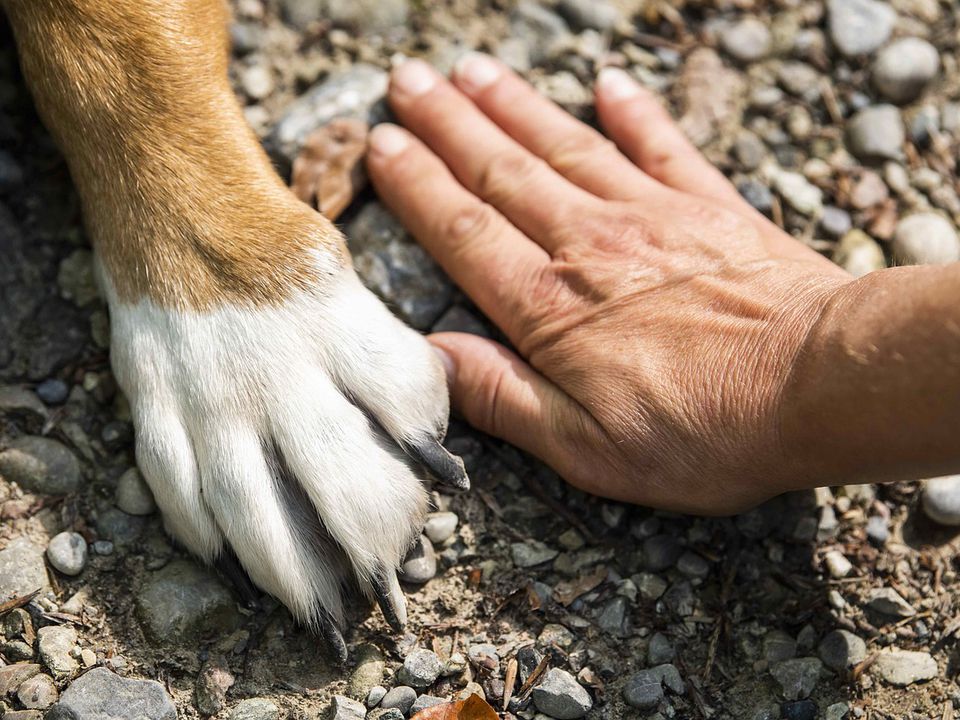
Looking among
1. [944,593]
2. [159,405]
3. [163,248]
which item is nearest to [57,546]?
[159,405]

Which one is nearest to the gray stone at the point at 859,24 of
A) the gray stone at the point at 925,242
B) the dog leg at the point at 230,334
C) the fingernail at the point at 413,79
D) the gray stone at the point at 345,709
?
the gray stone at the point at 925,242

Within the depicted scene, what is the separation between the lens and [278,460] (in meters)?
2.01

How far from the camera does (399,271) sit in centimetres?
257

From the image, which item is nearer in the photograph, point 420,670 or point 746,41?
point 420,670

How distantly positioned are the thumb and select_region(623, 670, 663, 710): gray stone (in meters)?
0.50

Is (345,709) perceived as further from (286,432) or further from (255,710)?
(286,432)

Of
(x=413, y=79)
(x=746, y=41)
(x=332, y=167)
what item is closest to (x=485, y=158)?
(x=413, y=79)

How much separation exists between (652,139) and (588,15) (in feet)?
1.93

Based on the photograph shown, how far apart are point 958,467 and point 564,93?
5.49 feet

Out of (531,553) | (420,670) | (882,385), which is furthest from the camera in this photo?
(531,553)

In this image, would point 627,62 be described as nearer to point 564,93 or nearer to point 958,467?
point 564,93

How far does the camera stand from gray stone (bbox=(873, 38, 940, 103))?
2.93 meters

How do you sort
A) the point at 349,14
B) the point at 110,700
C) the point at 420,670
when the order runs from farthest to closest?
the point at 349,14 → the point at 420,670 → the point at 110,700

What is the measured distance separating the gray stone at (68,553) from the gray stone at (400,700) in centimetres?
78
